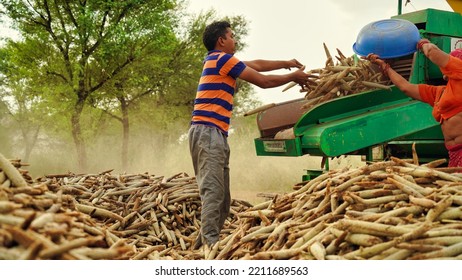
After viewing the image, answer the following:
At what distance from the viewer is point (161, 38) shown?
72.2ft

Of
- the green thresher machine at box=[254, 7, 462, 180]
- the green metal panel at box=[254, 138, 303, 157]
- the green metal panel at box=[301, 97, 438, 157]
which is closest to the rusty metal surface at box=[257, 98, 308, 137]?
the green thresher machine at box=[254, 7, 462, 180]

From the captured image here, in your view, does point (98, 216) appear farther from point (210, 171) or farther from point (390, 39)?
point (390, 39)

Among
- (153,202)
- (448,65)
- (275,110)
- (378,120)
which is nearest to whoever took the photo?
(448,65)

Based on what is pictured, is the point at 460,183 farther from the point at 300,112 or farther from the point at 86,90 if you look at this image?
the point at 86,90

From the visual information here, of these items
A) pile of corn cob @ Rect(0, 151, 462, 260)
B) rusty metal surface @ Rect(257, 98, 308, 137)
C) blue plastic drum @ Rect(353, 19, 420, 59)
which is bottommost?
pile of corn cob @ Rect(0, 151, 462, 260)

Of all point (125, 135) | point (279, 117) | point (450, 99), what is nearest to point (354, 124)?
point (279, 117)

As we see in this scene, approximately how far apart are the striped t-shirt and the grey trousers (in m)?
0.10

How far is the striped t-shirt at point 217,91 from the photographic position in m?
6.31

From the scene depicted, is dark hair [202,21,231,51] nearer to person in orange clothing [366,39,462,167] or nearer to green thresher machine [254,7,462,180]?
green thresher machine [254,7,462,180]

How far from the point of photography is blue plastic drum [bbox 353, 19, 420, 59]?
7.75 m

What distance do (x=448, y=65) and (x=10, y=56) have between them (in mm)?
19852

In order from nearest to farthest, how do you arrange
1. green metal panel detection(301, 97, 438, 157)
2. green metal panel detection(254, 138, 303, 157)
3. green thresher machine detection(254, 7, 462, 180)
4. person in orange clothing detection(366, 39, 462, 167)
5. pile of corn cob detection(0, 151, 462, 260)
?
pile of corn cob detection(0, 151, 462, 260) < person in orange clothing detection(366, 39, 462, 167) < green metal panel detection(301, 97, 438, 157) < green thresher machine detection(254, 7, 462, 180) < green metal panel detection(254, 138, 303, 157)
